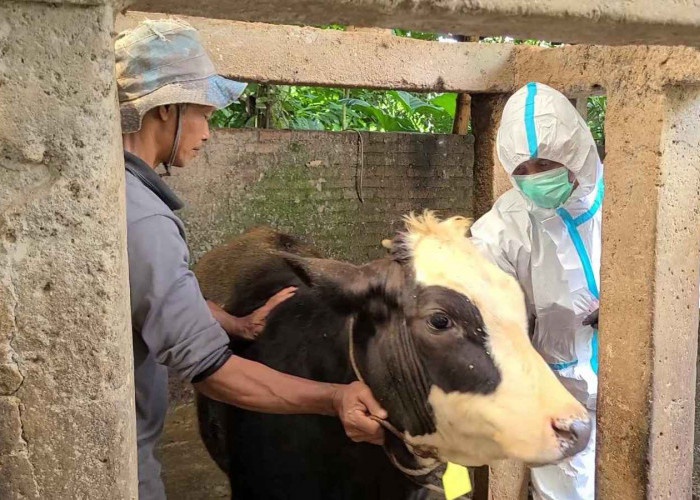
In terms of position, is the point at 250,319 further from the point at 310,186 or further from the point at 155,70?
the point at 310,186

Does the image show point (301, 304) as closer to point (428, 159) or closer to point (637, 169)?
point (637, 169)

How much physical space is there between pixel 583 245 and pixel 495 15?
7.69ft

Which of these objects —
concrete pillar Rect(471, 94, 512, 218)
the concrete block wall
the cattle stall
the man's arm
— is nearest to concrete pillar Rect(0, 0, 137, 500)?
the cattle stall

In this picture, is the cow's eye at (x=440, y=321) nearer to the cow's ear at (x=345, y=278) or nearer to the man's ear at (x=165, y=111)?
the cow's ear at (x=345, y=278)

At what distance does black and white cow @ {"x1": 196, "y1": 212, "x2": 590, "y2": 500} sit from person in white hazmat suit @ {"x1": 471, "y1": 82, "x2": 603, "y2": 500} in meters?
1.09

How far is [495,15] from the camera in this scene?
5.65 ft

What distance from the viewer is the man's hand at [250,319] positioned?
127 inches

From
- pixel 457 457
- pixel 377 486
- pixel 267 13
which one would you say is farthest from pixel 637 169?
pixel 267 13

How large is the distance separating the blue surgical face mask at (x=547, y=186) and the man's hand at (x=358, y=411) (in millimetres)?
1640

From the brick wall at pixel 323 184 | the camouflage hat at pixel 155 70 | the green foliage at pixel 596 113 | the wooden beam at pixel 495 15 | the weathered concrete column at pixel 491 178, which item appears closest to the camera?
the wooden beam at pixel 495 15

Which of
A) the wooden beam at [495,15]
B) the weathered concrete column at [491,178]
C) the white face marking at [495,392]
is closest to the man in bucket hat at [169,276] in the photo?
the white face marking at [495,392]

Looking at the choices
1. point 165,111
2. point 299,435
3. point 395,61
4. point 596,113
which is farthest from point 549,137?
point 596,113

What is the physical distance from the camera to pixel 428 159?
197 inches

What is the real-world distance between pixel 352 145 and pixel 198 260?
4.10 feet
